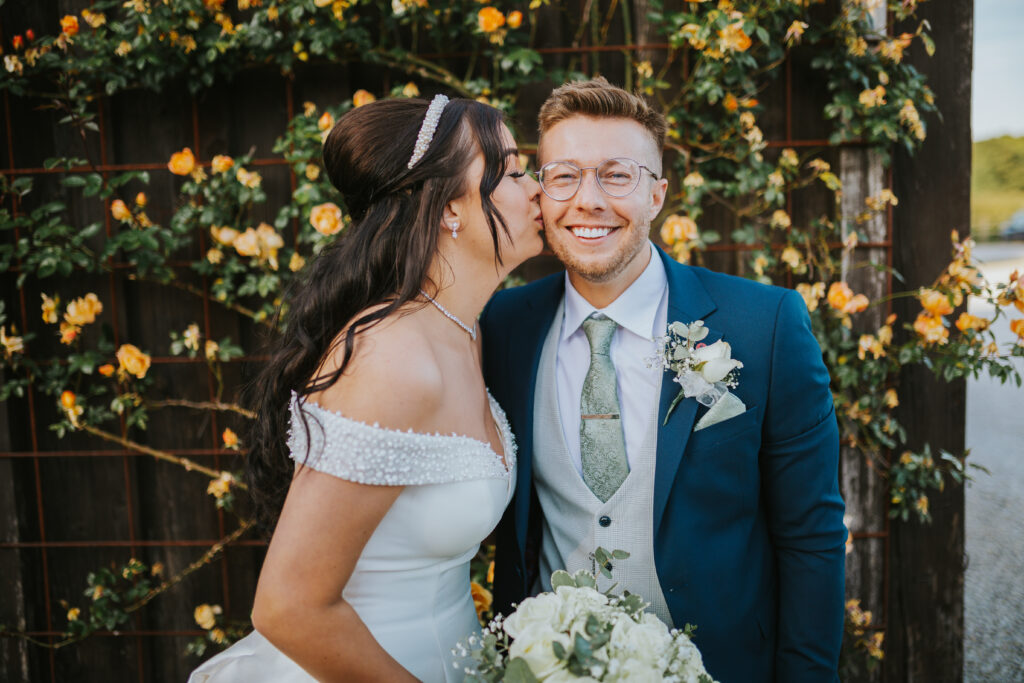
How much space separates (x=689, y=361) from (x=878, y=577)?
1.78 m

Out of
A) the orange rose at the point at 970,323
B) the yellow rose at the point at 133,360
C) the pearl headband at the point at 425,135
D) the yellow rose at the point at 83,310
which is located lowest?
the yellow rose at the point at 133,360

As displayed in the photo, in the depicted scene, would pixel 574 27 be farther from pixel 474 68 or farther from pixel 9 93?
pixel 9 93

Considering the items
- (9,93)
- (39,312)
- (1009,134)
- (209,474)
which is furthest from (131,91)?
(1009,134)

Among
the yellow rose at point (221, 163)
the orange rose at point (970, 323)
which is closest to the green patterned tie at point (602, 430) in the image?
the orange rose at point (970, 323)

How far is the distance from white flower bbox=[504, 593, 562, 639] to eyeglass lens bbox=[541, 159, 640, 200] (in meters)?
1.13

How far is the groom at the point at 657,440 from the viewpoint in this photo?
1673mm

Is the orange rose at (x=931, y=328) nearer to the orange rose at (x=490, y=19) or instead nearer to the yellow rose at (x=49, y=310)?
the orange rose at (x=490, y=19)

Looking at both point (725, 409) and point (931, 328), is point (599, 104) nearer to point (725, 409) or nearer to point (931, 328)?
point (725, 409)

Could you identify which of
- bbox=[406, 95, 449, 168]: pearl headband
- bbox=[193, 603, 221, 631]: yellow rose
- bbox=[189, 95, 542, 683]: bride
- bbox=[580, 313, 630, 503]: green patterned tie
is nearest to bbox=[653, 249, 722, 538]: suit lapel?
bbox=[580, 313, 630, 503]: green patterned tie

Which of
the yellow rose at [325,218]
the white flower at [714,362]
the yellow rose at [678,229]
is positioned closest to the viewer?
the white flower at [714,362]

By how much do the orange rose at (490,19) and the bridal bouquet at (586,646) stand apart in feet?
6.24

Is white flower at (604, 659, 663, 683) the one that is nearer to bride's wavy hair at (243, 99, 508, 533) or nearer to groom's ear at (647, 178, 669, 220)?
bride's wavy hair at (243, 99, 508, 533)

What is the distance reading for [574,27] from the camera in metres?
2.60

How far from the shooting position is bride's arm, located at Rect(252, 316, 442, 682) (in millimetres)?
1319
